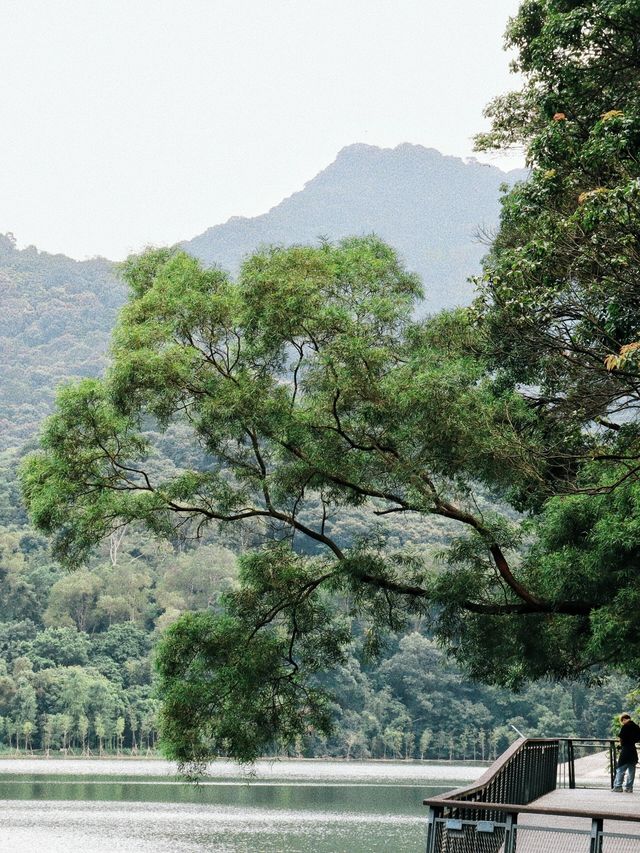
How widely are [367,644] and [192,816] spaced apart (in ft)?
71.1

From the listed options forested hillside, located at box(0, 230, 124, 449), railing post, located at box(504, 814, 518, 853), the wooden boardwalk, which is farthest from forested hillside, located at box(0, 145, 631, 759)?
forested hillside, located at box(0, 230, 124, 449)

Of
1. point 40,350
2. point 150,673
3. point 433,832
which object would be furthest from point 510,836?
point 40,350

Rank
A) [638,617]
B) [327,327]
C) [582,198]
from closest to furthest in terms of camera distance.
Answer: [582,198]
[638,617]
[327,327]

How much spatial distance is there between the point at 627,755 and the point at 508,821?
7.68 metres

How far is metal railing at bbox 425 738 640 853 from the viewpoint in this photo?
6.51 meters

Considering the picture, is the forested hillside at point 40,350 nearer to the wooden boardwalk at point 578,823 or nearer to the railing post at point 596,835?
the wooden boardwalk at point 578,823

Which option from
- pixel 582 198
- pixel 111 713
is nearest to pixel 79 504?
pixel 582 198

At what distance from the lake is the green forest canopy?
2165 mm

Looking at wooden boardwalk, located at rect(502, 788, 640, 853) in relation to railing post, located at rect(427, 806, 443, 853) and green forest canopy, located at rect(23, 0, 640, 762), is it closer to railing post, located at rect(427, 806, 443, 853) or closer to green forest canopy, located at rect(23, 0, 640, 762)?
railing post, located at rect(427, 806, 443, 853)

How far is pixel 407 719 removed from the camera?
257ft

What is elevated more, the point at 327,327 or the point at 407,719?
the point at 327,327

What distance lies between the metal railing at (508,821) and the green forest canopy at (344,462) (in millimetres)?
1815

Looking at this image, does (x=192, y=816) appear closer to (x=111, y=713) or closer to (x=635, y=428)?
(x=635, y=428)

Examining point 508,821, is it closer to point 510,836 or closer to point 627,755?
point 510,836
